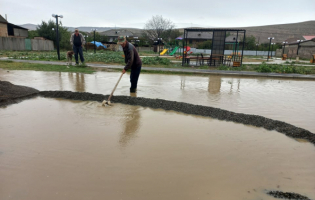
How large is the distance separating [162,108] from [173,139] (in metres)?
1.46

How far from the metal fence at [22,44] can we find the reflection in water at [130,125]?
27.1 meters

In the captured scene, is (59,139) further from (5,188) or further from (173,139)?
(173,139)

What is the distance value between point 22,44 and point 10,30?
1103 centimetres

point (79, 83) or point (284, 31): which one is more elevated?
point (284, 31)

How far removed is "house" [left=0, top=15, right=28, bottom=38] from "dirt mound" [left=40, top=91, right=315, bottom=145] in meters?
34.8

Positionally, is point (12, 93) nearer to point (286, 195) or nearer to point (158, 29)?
point (286, 195)

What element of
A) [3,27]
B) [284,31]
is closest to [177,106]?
[3,27]

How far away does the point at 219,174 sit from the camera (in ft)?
8.18

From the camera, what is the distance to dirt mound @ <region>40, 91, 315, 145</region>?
12.0 feet

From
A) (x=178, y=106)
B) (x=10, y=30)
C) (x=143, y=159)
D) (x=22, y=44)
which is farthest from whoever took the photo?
(x=10, y=30)

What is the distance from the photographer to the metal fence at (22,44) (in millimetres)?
25587

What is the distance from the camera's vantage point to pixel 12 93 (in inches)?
207

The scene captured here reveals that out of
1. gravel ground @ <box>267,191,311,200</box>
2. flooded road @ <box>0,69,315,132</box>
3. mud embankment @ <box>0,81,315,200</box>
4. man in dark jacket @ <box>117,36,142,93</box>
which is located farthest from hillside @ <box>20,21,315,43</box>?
gravel ground @ <box>267,191,311,200</box>

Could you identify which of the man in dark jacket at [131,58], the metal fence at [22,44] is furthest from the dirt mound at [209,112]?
the metal fence at [22,44]
